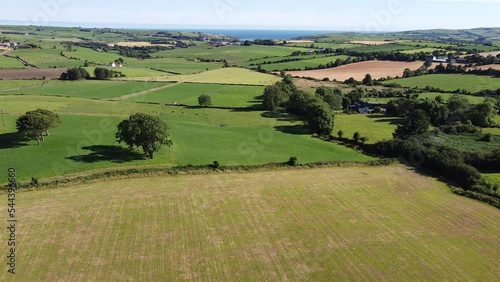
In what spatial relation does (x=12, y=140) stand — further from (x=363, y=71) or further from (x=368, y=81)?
(x=363, y=71)

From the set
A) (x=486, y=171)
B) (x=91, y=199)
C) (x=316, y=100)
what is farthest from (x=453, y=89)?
(x=91, y=199)

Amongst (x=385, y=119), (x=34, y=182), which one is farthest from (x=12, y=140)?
(x=385, y=119)

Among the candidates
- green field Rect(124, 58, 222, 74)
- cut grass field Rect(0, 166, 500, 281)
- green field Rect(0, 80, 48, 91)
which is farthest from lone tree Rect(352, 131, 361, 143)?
green field Rect(124, 58, 222, 74)

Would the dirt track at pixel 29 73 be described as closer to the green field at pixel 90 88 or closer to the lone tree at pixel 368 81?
the green field at pixel 90 88

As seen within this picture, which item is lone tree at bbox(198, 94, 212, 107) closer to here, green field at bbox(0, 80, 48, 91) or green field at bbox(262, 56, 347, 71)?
green field at bbox(0, 80, 48, 91)

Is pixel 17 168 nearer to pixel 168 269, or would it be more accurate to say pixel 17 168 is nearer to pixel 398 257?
pixel 168 269
